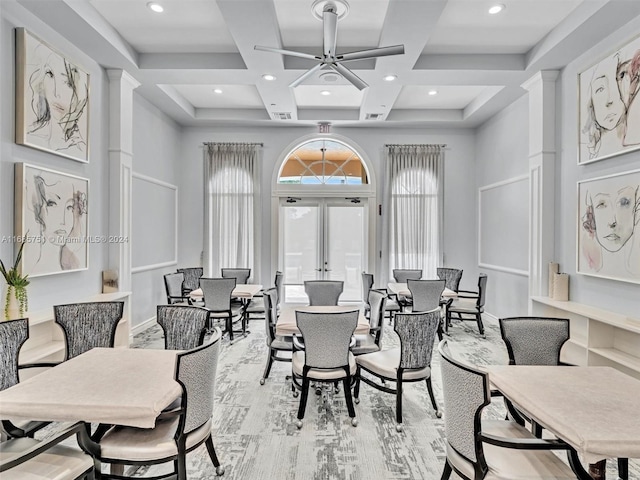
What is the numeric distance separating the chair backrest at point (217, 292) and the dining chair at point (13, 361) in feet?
8.32

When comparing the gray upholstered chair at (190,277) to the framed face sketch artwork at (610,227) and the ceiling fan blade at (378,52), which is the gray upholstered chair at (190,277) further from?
the framed face sketch artwork at (610,227)

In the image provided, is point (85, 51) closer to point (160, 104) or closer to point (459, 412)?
point (160, 104)

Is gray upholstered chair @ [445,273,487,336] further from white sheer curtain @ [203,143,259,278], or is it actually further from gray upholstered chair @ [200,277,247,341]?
white sheer curtain @ [203,143,259,278]

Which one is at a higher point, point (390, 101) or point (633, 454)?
point (390, 101)

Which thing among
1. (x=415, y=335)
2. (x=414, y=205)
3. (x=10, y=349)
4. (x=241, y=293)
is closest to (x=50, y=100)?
(x=10, y=349)

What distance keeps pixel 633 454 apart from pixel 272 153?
6636 millimetres

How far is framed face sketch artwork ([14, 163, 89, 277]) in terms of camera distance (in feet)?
10.7

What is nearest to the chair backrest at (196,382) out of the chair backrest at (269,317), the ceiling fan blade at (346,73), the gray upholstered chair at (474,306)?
the chair backrest at (269,317)

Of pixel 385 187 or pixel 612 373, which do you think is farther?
pixel 385 187

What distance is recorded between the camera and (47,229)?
3549 millimetres

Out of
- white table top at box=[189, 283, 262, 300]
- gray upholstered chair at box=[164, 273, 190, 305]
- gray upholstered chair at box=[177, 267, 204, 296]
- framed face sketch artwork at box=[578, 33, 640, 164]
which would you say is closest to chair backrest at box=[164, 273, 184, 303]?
gray upholstered chair at box=[164, 273, 190, 305]

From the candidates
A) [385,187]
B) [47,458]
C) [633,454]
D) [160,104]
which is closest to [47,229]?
[47,458]

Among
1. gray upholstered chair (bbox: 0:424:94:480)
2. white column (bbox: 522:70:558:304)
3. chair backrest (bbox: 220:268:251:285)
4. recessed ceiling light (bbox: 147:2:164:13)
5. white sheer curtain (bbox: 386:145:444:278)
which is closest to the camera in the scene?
gray upholstered chair (bbox: 0:424:94:480)

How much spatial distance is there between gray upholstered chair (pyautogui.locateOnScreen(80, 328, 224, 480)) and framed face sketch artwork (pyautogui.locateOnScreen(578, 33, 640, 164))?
12.7ft
